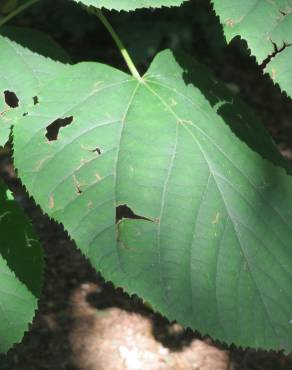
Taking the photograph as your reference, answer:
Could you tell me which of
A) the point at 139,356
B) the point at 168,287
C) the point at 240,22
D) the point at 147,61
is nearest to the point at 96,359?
the point at 139,356

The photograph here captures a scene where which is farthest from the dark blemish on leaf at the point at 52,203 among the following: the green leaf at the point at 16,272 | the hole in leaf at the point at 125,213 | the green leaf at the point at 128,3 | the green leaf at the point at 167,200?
the green leaf at the point at 128,3

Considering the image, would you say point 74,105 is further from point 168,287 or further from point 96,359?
point 96,359

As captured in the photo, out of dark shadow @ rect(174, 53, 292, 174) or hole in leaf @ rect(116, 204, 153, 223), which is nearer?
hole in leaf @ rect(116, 204, 153, 223)

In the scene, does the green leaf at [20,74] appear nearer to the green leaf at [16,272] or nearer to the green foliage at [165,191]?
the green foliage at [165,191]

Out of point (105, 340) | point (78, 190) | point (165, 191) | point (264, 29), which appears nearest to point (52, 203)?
point (78, 190)

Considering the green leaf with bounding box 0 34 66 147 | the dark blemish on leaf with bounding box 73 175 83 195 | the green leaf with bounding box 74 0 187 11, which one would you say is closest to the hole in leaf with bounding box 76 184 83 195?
the dark blemish on leaf with bounding box 73 175 83 195

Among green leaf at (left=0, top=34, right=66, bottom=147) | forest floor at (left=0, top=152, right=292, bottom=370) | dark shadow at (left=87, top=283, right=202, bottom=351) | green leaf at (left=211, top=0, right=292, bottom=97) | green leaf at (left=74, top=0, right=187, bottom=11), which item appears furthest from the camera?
dark shadow at (left=87, top=283, right=202, bottom=351)

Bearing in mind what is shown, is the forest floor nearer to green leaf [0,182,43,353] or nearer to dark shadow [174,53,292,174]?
green leaf [0,182,43,353]
